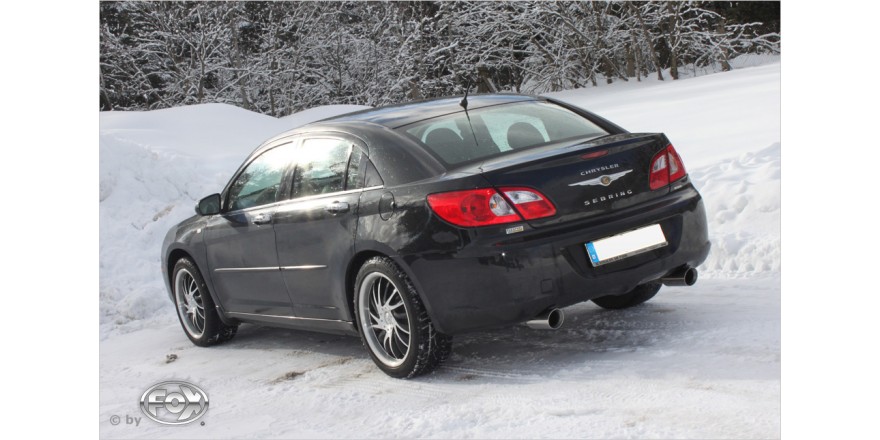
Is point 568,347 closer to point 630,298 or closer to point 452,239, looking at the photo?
point 630,298

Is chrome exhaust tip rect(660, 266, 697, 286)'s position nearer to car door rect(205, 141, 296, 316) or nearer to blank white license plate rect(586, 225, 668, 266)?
blank white license plate rect(586, 225, 668, 266)

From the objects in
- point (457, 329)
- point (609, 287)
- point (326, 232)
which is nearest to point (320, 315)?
point (326, 232)

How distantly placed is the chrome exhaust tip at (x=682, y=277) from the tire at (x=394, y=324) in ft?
3.88

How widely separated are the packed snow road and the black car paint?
358 millimetres

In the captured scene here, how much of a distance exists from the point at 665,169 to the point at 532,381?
4.26 feet

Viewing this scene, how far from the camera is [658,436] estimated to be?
3668mm

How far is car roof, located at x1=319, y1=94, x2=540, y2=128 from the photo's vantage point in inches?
213

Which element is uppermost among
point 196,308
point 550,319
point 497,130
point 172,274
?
point 497,130

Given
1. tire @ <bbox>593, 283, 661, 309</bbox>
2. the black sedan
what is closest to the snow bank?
the black sedan

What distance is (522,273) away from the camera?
4445 mm

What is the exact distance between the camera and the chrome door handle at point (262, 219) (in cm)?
577

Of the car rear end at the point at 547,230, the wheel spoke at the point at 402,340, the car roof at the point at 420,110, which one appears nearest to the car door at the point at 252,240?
the car roof at the point at 420,110

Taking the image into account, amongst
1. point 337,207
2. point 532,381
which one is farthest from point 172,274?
point 532,381
